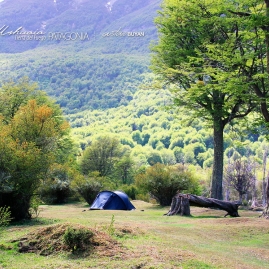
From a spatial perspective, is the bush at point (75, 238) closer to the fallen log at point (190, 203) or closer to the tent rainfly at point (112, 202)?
the fallen log at point (190, 203)

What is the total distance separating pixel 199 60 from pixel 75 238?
12294 mm

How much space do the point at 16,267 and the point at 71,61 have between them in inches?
5791

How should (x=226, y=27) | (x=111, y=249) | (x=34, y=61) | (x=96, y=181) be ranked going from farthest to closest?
(x=34, y=61), (x=96, y=181), (x=226, y=27), (x=111, y=249)

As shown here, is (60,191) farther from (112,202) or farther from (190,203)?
(190,203)

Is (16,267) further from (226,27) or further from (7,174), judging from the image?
(226,27)

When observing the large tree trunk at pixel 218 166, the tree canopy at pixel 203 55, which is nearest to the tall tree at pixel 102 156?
the tree canopy at pixel 203 55

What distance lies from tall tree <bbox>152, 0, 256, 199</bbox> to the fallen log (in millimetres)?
4058

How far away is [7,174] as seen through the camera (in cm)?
1194

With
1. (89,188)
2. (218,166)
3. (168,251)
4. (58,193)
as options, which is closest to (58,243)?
(168,251)

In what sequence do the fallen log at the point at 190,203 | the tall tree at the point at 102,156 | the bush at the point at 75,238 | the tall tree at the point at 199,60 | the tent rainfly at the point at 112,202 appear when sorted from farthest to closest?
the tall tree at the point at 102,156 → the tent rainfly at the point at 112,202 → the tall tree at the point at 199,60 → the fallen log at the point at 190,203 → the bush at the point at 75,238

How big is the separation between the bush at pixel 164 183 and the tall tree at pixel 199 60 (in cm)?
163

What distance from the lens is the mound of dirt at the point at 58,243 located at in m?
7.17

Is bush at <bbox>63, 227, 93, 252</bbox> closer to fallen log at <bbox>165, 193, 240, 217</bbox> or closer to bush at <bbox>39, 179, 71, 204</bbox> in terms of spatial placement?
fallen log at <bbox>165, 193, 240, 217</bbox>

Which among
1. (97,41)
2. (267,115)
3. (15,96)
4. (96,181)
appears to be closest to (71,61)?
(97,41)
